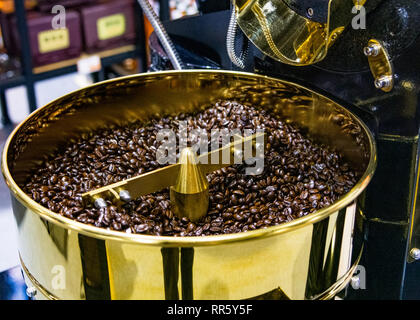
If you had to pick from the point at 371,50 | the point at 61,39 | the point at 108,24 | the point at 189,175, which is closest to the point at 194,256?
the point at 189,175

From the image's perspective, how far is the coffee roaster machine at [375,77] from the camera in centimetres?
94

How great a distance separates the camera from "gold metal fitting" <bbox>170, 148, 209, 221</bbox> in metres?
0.80

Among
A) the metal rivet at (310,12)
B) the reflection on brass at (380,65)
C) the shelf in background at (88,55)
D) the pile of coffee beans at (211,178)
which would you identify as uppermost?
the metal rivet at (310,12)

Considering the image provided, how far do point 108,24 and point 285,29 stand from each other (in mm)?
2190

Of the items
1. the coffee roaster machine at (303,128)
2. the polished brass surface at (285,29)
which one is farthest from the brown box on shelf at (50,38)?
the polished brass surface at (285,29)

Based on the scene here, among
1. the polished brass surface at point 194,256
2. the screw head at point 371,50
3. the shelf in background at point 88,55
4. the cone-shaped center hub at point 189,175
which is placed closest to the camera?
the polished brass surface at point 194,256

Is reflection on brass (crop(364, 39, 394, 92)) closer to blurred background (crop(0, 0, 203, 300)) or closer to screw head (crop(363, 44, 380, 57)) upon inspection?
screw head (crop(363, 44, 380, 57))

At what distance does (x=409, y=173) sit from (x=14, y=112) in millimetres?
2834

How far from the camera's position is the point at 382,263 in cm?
111

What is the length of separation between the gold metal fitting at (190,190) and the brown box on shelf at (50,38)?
2.21m

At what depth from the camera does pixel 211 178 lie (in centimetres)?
100

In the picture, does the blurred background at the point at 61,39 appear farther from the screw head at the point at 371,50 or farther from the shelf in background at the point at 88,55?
the screw head at the point at 371,50

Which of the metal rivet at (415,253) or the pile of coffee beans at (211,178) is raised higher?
the pile of coffee beans at (211,178)
